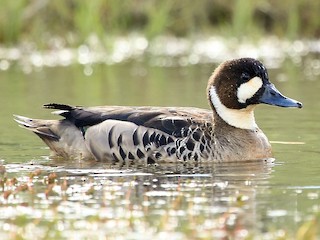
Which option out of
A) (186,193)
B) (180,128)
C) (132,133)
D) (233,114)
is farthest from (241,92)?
→ (186,193)

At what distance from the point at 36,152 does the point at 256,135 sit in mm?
2194

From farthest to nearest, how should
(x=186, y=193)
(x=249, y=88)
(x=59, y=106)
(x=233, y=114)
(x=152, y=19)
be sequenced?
(x=152, y=19), (x=233, y=114), (x=249, y=88), (x=59, y=106), (x=186, y=193)

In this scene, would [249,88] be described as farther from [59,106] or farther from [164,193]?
[164,193]

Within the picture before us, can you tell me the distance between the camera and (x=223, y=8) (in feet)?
75.6

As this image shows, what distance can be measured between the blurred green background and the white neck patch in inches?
356

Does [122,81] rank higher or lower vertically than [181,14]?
lower

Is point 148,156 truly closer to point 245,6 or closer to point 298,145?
point 298,145

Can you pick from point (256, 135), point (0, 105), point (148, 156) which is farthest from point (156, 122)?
point (0, 105)

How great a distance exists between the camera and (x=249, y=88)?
450 inches

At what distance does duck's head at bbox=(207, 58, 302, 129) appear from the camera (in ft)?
37.4

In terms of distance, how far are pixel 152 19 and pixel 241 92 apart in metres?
9.81

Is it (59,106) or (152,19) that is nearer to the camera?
(59,106)

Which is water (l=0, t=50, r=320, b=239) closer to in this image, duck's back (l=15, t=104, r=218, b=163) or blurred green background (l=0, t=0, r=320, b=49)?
duck's back (l=15, t=104, r=218, b=163)

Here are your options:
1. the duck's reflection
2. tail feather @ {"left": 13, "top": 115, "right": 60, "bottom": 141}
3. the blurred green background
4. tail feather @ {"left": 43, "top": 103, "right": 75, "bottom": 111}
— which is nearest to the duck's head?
the duck's reflection
